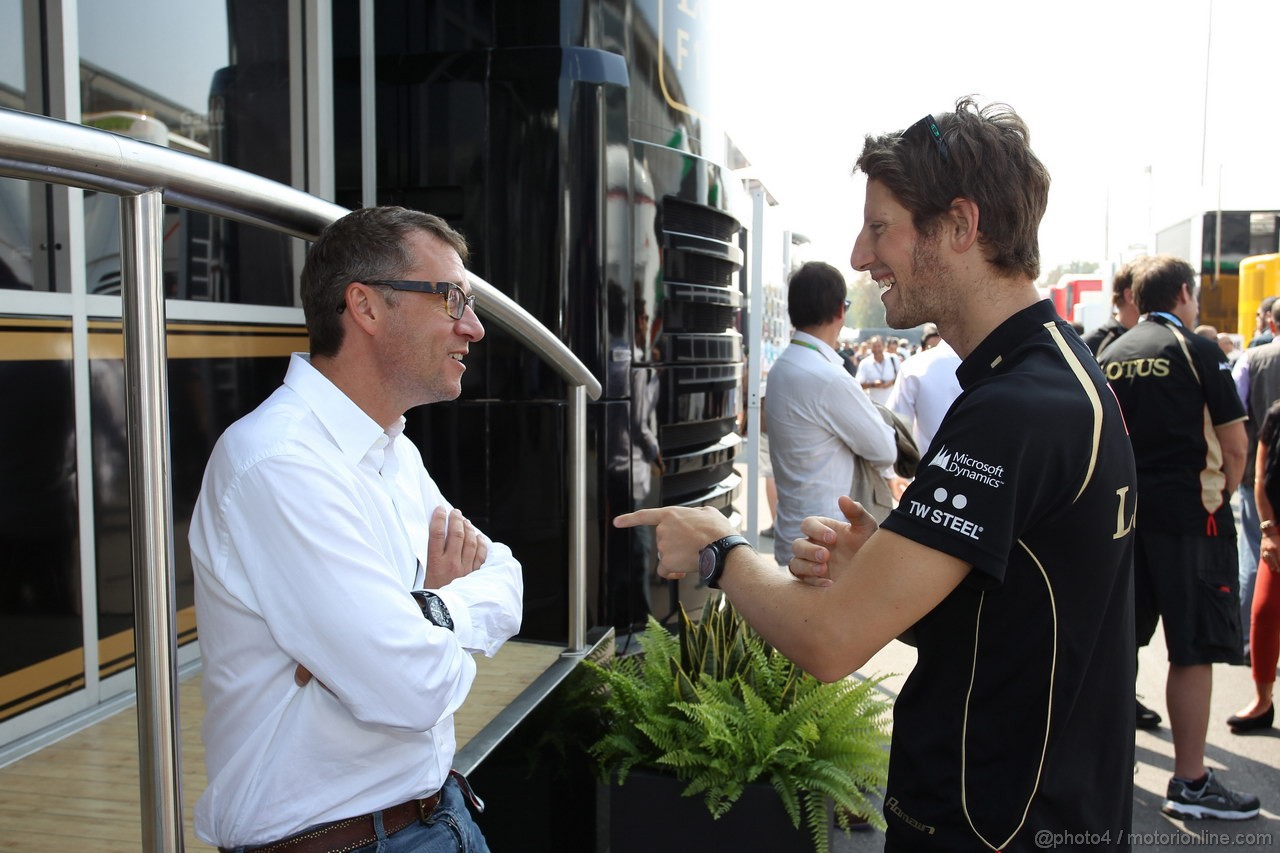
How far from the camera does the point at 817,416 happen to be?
423 centimetres

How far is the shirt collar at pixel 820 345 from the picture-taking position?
4289 millimetres

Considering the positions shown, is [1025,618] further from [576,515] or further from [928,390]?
[928,390]

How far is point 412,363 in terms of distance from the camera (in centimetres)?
194

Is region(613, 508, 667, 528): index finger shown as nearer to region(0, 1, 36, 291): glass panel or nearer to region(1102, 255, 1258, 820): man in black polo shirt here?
region(0, 1, 36, 291): glass panel

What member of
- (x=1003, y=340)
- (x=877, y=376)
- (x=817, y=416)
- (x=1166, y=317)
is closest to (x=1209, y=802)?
(x=1166, y=317)

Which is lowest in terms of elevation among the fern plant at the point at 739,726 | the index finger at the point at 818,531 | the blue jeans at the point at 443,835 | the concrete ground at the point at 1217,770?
the concrete ground at the point at 1217,770

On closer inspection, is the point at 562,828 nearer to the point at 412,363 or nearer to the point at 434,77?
the point at 412,363

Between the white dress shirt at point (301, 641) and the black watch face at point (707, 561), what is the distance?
0.44 m

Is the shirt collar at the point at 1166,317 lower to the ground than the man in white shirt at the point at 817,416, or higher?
higher

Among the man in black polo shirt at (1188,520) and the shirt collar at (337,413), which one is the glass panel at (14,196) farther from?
the man in black polo shirt at (1188,520)

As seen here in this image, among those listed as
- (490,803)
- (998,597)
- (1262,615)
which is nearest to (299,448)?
(998,597)

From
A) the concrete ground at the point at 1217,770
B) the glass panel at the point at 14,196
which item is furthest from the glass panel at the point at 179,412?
the concrete ground at the point at 1217,770

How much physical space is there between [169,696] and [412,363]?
714 millimetres

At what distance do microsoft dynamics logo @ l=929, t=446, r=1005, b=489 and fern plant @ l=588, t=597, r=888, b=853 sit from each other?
175cm
